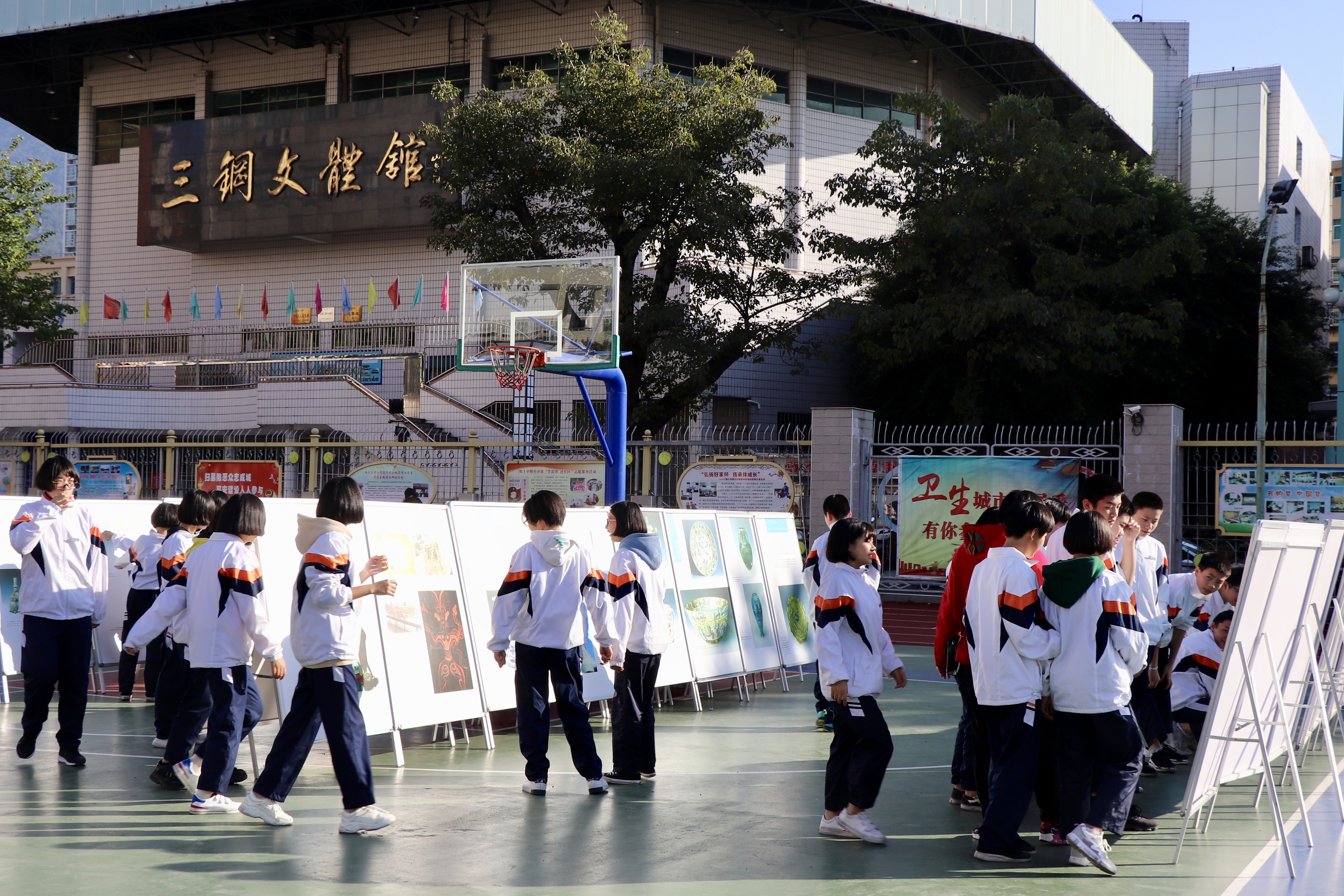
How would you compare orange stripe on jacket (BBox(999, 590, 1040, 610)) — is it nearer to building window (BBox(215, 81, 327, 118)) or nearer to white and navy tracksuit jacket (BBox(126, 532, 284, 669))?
white and navy tracksuit jacket (BBox(126, 532, 284, 669))

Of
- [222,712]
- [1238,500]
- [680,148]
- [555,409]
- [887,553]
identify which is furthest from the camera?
[555,409]

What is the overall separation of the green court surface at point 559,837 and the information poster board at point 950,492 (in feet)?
21.4

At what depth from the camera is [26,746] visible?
772 cm

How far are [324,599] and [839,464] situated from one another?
414 inches

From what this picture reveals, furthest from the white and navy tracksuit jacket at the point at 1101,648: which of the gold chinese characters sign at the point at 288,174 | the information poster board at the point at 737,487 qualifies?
the gold chinese characters sign at the point at 288,174

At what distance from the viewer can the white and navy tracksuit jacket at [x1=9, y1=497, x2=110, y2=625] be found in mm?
7695

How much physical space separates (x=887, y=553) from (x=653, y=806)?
9302 millimetres

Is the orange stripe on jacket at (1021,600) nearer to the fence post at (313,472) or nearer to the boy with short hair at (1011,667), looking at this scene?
the boy with short hair at (1011,667)

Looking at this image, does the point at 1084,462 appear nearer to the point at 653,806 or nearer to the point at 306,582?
the point at 653,806

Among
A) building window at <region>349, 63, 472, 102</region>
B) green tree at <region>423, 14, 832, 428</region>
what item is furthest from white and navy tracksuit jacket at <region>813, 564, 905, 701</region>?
building window at <region>349, 63, 472, 102</region>

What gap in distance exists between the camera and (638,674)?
776 cm

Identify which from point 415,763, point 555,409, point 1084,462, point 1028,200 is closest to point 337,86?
point 555,409

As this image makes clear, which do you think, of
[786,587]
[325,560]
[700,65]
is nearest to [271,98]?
[700,65]

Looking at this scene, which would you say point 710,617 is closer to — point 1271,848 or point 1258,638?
point 1271,848
